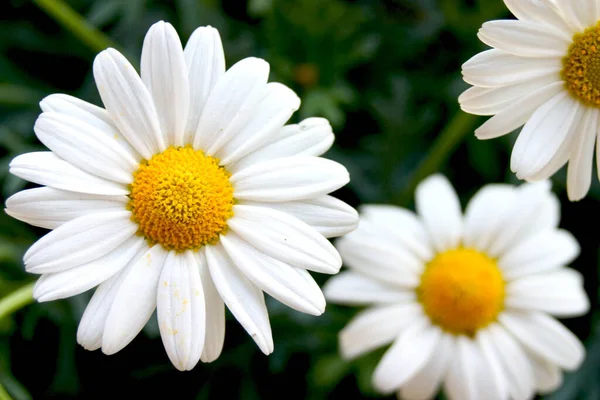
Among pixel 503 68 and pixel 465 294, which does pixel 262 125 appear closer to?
pixel 503 68

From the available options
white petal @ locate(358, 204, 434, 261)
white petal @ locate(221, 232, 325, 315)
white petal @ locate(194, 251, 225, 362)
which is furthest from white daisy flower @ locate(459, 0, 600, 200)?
white petal @ locate(358, 204, 434, 261)

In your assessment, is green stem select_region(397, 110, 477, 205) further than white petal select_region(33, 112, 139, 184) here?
Yes

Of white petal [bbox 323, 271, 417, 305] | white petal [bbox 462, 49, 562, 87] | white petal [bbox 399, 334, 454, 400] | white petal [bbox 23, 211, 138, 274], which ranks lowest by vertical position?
white petal [bbox 399, 334, 454, 400]

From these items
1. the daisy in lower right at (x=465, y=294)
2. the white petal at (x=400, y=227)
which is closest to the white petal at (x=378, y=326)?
the daisy in lower right at (x=465, y=294)

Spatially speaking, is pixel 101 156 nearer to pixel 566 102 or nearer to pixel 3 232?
pixel 566 102

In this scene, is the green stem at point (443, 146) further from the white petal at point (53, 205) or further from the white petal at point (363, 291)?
the white petal at point (53, 205)

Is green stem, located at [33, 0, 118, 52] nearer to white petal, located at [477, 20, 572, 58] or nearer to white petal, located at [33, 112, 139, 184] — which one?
white petal, located at [33, 112, 139, 184]

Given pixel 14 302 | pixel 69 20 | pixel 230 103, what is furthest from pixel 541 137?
pixel 69 20
